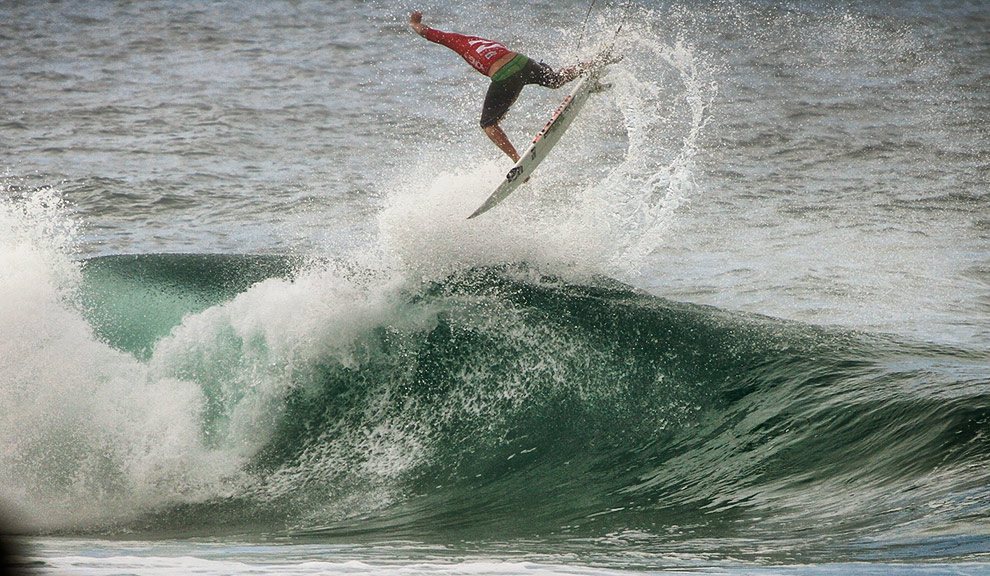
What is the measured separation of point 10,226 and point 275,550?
169 inches

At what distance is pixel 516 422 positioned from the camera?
686 cm

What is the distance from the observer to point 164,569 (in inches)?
166

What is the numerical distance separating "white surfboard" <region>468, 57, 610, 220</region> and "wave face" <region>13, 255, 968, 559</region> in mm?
654

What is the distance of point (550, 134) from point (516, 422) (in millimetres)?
2766

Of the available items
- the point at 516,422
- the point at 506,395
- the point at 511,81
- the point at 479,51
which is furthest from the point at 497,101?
the point at 516,422

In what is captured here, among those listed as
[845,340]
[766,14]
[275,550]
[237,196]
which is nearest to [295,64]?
[237,196]

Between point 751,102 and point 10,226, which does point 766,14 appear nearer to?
point 751,102

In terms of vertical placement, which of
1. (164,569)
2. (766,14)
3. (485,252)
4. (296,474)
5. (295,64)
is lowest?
(296,474)

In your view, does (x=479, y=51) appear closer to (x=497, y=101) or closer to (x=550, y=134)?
(x=497, y=101)

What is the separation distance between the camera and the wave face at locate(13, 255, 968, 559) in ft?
18.2

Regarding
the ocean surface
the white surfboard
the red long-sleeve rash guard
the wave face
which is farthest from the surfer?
the wave face

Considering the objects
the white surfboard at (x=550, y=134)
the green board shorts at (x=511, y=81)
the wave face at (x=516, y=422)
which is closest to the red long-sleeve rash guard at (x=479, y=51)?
the green board shorts at (x=511, y=81)

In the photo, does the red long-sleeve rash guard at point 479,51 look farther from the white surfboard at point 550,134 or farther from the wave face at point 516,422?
the wave face at point 516,422

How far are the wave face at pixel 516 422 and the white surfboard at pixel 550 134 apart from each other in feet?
2.15
